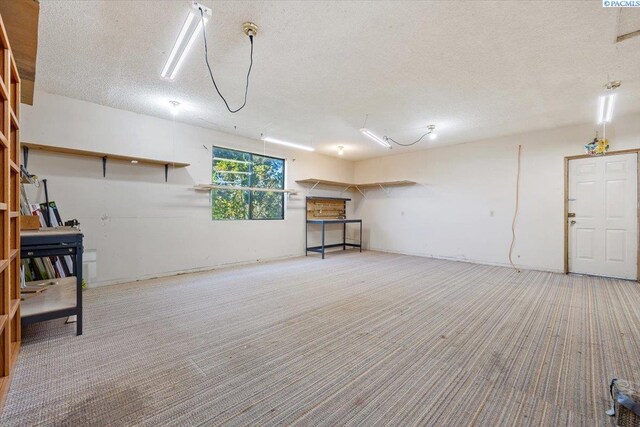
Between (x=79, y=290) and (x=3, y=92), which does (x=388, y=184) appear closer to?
(x=79, y=290)

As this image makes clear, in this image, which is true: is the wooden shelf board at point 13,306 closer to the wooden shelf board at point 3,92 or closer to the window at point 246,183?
the wooden shelf board at point 3,92

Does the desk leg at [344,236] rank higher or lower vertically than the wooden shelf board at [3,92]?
lower

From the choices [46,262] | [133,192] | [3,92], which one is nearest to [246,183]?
[133,192]

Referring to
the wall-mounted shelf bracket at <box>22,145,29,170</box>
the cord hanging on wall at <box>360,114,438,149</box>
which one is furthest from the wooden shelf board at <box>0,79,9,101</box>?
the cord hanging on wall at <box>360,114,438,149</box>

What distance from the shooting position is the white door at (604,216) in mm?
4418

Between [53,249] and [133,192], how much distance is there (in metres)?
2.25

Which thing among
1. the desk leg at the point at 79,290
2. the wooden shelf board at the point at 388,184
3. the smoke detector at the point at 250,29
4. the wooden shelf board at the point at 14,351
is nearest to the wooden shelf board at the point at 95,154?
the desk leg at the point at 79,290

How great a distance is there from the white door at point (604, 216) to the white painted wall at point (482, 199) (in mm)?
203

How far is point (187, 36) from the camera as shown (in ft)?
7.35

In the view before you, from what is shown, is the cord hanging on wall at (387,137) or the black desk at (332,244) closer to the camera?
the cord hanging on wall at (387,137)

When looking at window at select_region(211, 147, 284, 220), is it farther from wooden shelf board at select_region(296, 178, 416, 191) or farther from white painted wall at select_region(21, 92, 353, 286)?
wooden shelf board at select_region(296, 178, 416, 191)

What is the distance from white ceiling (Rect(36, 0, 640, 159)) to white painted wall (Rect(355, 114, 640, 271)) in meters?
0.84

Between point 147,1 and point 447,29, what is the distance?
244 cm

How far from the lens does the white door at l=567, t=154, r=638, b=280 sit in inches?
174
